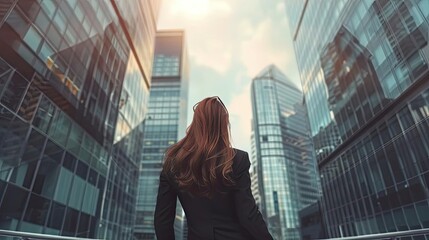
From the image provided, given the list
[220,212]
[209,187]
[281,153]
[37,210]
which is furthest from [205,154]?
[281,153]

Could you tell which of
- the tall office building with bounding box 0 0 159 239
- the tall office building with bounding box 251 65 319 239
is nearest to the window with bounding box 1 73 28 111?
the tall office building with bounding box 0 0 159 239

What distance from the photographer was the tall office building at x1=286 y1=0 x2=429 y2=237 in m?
17.8

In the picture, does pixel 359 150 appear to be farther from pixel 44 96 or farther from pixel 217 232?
pixel 217 232

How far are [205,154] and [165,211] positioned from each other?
478 millimetres

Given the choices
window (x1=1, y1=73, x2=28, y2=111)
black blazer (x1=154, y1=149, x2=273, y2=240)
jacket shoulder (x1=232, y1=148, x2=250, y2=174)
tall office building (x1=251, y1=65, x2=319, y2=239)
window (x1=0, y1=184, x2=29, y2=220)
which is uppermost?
tall office building (x1=251, y1=65, x2=319, y2=239)

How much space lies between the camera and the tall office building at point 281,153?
91938 mm

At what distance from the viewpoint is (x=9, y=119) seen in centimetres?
1259

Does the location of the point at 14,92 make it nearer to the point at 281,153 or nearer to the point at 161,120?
the point at 161,120

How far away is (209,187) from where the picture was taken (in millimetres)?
1916

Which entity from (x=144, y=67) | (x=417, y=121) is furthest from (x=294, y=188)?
(x=417, y=121)

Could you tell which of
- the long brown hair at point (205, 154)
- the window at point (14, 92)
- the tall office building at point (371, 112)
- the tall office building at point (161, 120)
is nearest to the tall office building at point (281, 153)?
the tall office building at point (161, 120)

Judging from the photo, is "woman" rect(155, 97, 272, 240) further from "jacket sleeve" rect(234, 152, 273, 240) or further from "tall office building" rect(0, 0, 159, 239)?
"tall office building" rect(0, 0, 159, 239)

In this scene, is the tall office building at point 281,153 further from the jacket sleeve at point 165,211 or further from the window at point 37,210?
the jacket sleeve at point 165,211

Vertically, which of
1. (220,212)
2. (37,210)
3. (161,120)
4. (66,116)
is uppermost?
(161,120)
